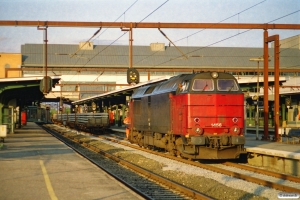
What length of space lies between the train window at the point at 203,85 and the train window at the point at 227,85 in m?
0.32

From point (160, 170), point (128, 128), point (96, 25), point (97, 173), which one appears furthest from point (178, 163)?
point (128, 128)

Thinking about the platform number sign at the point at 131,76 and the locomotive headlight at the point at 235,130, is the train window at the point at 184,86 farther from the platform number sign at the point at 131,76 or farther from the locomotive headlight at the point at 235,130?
the platform number sign at the point at 131,76

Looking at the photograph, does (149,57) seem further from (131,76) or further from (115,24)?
(115,24)

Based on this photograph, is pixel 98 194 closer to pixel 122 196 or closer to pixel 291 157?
pixel 122 196

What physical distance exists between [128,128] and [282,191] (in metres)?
19.0

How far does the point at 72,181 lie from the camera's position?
13648mm

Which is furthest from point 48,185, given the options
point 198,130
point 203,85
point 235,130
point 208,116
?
point 235,130

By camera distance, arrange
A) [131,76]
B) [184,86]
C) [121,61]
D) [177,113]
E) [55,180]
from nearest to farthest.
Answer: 1. [55,180]
2. [184,86]
3. [177,113]
4. [131,76]
5. [121,61]

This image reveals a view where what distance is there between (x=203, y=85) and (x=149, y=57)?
6847 cm

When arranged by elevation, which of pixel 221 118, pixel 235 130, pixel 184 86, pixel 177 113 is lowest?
pixel 235 130

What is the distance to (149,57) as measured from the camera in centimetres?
8650

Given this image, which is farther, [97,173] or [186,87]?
[186,87]

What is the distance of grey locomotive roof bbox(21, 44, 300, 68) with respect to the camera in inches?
3329

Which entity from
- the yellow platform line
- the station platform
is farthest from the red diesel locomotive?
the yellow platform line
